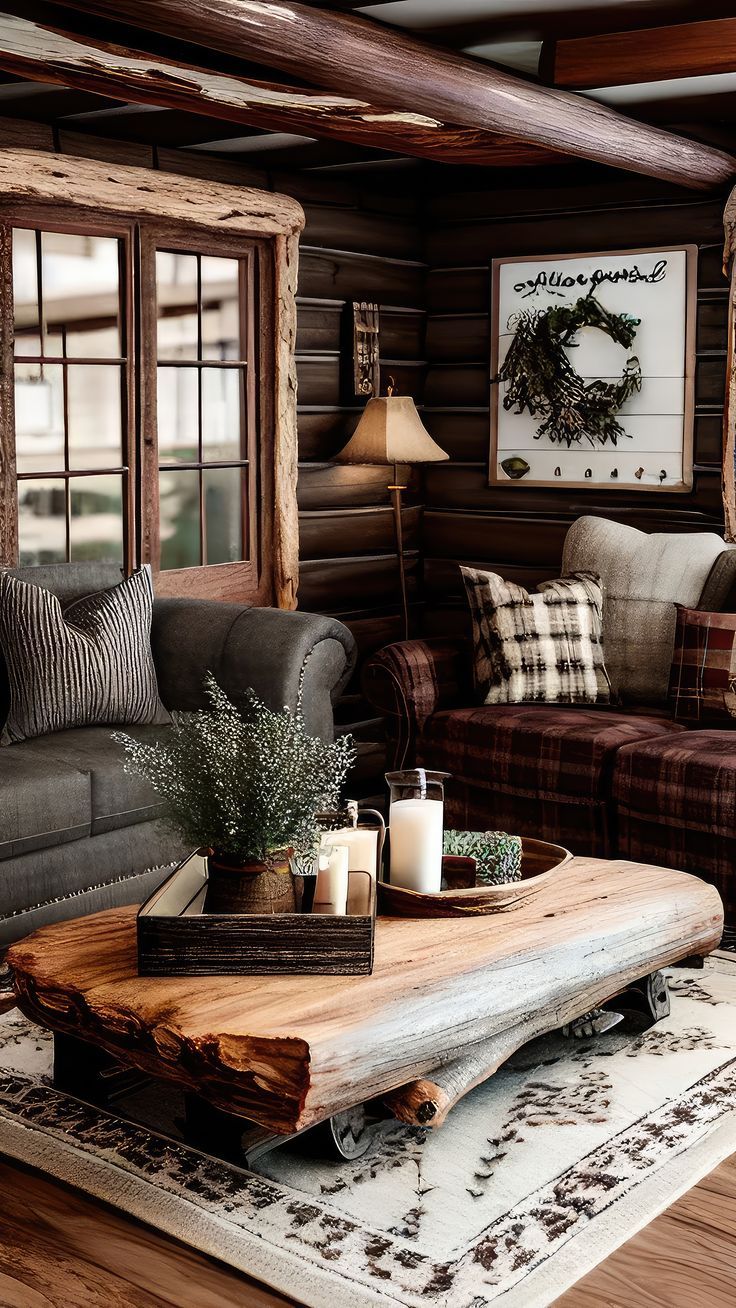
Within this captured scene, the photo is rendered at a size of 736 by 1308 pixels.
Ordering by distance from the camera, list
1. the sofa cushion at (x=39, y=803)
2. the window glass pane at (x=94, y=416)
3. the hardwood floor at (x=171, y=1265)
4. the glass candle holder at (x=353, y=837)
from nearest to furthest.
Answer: the hardwood floor at (x=171, y=1265) → the glass candle holder at (x=353, y=837) → the sofa cushion at (x=39, y=803) → the window glass pane at (x=94, y=416)

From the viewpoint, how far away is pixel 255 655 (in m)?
4.16

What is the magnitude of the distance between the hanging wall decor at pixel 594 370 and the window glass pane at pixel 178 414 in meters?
1.36

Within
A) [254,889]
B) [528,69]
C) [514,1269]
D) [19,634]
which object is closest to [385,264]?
[528,69]

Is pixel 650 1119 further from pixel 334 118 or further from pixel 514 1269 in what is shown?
pixel 334 118

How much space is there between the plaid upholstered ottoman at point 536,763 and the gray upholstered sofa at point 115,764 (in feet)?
1.34

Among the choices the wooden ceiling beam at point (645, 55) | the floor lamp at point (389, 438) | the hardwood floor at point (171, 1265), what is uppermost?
the wooden ceiling beam at point (645, 55)

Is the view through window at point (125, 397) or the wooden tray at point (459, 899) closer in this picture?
the wooden tray at point (459, 899)

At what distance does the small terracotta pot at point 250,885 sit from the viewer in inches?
97.7

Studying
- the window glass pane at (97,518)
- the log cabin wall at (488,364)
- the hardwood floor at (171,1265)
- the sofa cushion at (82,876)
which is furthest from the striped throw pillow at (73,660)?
the log cabin wall at (488,364)

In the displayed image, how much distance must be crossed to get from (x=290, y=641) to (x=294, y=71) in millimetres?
1633

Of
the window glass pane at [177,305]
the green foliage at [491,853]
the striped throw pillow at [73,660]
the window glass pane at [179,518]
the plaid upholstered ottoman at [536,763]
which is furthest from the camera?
the window glass pane at [179,518]

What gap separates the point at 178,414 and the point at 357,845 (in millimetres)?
2776

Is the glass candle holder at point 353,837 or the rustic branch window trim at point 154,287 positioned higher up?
the rustic branch window trim at point 154,287

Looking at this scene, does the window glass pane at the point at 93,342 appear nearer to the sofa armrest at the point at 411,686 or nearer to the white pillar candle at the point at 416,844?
the sofa armrest at the point at 411,686
